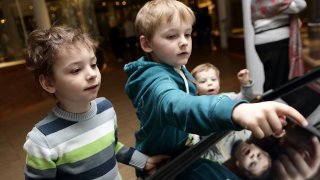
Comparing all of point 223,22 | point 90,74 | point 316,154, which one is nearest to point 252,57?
point 316,154

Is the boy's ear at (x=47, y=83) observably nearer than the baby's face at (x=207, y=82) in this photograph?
Yes

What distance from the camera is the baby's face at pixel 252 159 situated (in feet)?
3.70

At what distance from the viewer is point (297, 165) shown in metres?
1.13

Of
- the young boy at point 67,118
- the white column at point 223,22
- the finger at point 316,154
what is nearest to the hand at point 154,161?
the young boy at point 67,118

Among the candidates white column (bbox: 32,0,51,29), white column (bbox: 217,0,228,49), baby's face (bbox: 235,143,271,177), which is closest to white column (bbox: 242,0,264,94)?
baby's face (bbox: 235,143,271,177)

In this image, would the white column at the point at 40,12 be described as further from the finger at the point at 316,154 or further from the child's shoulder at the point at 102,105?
the finger at the point at 316,154

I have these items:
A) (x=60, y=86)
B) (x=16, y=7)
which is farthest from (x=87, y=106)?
(x=16, y=7)

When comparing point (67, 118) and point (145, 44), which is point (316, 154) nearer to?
point (145, 44)

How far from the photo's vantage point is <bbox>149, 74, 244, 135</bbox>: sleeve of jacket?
0.76 metres

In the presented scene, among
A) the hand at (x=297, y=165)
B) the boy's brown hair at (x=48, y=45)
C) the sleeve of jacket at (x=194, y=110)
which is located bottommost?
the hand at (x=297, y=165)

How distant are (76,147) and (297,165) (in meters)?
0.78

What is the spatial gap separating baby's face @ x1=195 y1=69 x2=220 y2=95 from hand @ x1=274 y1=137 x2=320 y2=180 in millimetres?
1107

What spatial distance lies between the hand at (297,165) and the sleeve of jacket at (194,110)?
1.32 ft

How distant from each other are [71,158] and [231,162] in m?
0.58
